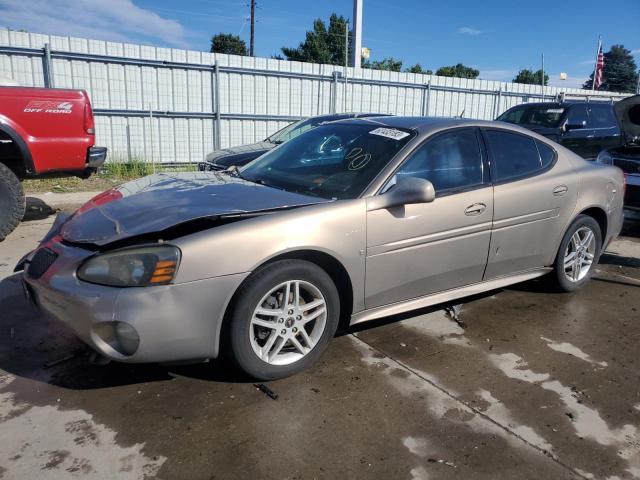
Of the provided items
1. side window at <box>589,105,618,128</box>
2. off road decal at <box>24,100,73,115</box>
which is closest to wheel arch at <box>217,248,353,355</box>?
off road decal at <box>24,100,73,115</box>

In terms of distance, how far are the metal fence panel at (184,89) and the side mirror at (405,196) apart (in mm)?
9770

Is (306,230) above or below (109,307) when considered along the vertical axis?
above

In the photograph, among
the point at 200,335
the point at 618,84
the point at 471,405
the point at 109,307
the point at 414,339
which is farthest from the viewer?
the point at 618,84

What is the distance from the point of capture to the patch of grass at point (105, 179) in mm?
9531

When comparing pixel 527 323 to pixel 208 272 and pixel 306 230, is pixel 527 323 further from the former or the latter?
pixel 208 272

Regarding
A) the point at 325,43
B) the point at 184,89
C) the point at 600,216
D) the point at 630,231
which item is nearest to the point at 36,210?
the point at 184,89

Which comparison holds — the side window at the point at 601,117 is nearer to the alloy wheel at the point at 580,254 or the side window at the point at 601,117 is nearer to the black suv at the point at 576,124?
the black suv at the point at 576,124

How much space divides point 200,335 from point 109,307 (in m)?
0.47

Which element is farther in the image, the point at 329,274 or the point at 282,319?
the point at 329,274

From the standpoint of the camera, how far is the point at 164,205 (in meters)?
3.08

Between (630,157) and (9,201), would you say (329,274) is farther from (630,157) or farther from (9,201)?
(630,157)

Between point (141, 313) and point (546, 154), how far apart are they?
3.42m

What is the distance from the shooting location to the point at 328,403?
286cm

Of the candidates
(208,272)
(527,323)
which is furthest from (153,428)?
(527,323)
